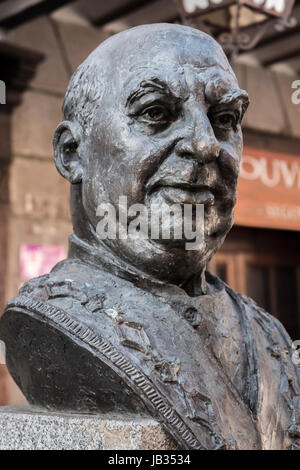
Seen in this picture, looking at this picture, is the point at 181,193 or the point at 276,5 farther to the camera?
the point at 276,5

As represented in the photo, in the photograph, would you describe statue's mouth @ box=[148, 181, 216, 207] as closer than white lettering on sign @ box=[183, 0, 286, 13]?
Yes

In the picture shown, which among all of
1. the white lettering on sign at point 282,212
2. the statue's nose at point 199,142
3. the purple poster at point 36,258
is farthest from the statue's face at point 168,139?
the white lettering on sign at point 282,212

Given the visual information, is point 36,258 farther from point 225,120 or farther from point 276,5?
point 225,120

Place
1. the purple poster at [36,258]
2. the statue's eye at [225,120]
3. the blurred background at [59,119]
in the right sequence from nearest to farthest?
the statue's eye at [225,120]
the blurred background at [59,119]
the purple poster at [36,258]

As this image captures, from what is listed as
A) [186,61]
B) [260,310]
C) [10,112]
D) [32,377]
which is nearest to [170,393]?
[32,377]

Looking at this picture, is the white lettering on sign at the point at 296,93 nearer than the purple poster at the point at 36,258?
No

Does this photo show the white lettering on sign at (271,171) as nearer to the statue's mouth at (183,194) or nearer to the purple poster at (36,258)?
the purple poster at (36,258)

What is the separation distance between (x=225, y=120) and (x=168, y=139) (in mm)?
235

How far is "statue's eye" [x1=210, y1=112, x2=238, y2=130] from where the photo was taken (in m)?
2.25

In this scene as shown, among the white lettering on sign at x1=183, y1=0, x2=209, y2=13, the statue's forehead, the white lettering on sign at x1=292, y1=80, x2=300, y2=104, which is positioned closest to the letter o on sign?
the white lettering on sign at x1=292, y1=80, x2=300, y2=104

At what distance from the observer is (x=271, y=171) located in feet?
22.1

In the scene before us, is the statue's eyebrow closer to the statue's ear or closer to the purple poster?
the statue's ear

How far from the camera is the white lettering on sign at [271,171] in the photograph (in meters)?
6.52

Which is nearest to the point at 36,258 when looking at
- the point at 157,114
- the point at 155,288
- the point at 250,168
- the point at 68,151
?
the point at 250,168
